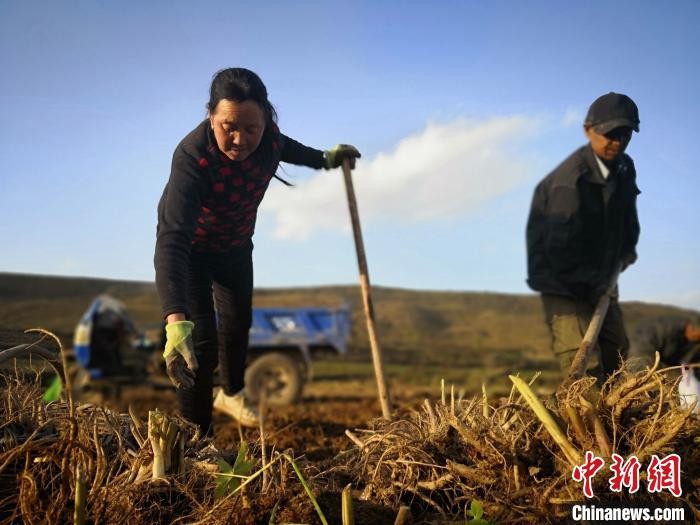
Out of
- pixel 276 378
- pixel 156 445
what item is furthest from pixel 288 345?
pixel 156 445

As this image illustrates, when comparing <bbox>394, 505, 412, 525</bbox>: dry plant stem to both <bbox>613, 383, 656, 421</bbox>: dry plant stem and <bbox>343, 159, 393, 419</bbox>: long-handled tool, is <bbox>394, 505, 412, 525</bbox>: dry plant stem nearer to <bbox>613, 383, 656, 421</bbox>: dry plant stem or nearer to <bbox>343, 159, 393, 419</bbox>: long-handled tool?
<bbox>613, 383, 656, 421</bbox>: dry plant stem

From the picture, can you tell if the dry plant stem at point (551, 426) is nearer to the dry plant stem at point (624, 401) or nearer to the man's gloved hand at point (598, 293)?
the dry plant stem at point (624, 401)

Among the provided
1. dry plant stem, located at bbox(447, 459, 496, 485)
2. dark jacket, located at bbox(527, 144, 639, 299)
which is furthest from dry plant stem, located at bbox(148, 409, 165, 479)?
dark jacket, located at bbox(527, 144, 639, 299)

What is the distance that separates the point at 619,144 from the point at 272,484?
2564 millimetres

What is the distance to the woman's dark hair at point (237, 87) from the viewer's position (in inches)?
91.0

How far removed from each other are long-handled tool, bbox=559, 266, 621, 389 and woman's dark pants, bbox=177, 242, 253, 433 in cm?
155

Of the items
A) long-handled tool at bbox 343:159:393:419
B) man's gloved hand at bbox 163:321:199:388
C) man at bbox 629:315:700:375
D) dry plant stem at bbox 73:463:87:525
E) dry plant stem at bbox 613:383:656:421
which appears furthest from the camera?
man at bbox 629:315:700:375

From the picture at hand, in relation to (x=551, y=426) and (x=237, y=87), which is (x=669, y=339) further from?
(x=237, y=87)

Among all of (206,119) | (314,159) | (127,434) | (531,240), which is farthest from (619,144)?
(127,434)

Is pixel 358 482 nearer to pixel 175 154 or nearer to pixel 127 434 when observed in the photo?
pixel 127 434

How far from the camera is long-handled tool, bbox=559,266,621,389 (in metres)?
2.35

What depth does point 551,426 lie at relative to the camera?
174 centimetres

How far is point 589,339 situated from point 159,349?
811cm

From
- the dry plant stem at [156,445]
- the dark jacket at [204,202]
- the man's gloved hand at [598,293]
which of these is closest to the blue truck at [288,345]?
the man's gloved hand at [598,293]
